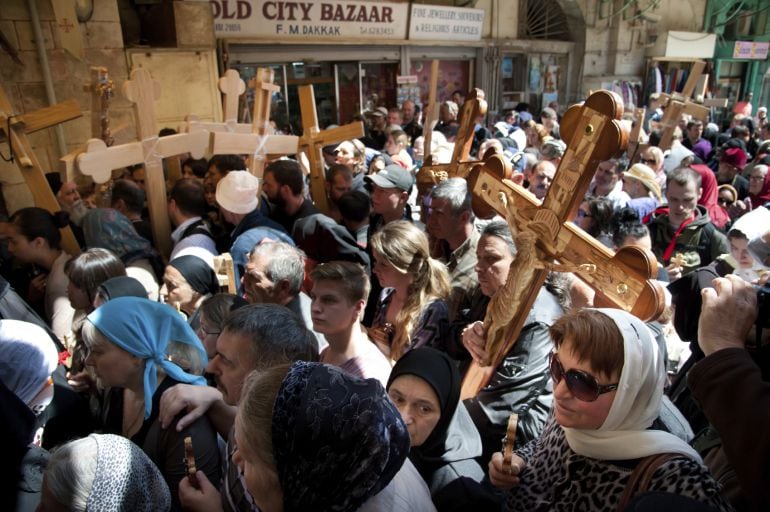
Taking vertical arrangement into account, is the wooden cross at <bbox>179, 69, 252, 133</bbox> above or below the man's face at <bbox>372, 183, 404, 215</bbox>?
above

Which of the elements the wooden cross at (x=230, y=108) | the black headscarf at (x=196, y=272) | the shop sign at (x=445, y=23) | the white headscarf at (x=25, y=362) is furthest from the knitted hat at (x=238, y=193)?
the shop sign at (x=445, y=23)

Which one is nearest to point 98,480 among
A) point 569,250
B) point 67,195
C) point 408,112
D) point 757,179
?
point 569,250

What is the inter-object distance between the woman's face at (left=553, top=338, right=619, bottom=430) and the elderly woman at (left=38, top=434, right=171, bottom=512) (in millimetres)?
1092

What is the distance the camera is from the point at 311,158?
13.6 ft

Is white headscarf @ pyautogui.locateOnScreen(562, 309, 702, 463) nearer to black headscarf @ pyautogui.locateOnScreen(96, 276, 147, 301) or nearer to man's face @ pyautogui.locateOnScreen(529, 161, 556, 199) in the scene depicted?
black headscarf @ pyautogui.locateOnScreen(96, 276, 147, 301)

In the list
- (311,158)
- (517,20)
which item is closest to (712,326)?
(311,158)

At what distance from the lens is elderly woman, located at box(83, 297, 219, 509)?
188cm

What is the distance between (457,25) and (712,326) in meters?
11.0

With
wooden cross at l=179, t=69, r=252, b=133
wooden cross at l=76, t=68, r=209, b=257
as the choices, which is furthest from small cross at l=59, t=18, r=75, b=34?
wooden cross at l=76, t=68, r=209, b=257

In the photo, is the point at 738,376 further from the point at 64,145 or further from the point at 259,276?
the point at 64,145

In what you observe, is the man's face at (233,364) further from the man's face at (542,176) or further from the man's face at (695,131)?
the man's face at (695,131)

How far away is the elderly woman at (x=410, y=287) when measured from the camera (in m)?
2.43

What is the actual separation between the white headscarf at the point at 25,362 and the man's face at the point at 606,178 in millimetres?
4129

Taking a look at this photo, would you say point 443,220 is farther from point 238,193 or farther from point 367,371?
point 238,193
